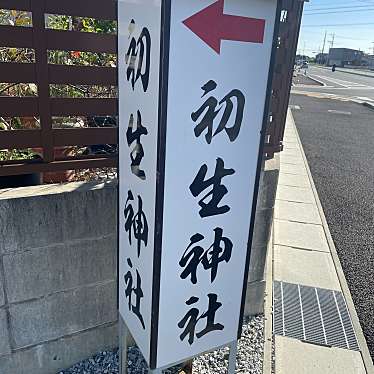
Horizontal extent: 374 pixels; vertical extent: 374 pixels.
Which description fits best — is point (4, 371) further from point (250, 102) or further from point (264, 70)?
point (264, 70)

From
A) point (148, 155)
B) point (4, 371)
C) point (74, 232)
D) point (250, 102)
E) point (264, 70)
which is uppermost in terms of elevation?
point (264, 70)

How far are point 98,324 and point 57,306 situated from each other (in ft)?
1.14

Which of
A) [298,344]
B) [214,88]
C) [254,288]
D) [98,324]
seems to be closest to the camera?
[214,88]

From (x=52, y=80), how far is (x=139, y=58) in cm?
80

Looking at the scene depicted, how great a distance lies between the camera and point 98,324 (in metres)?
2.40

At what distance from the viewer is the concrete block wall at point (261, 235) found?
8.82ft

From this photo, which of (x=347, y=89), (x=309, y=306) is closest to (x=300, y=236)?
(x=309, y=306)

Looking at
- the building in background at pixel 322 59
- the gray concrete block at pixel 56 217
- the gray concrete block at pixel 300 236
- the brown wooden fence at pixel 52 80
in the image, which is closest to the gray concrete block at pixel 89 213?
the gray concrete block at pixel 56 217

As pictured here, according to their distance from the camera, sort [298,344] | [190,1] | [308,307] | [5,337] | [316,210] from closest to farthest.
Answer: [190,1] < [5,337] < [298,344] < [308,307] < [316,210]

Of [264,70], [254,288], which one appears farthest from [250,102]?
[254,288]

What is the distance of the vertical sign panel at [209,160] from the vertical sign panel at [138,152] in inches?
3.2

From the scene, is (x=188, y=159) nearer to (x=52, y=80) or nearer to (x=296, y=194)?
(x=52, y=80)

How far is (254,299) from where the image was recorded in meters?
2.96

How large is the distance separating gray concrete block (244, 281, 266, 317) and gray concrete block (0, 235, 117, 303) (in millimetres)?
1210
